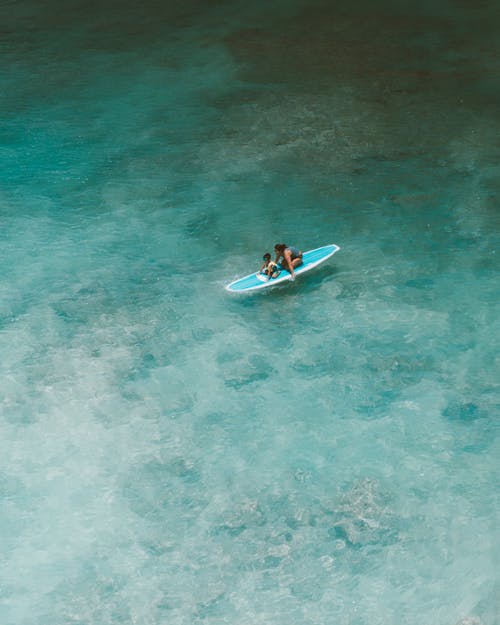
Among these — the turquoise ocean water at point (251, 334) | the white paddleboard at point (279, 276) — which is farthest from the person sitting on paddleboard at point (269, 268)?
the turquoise ocean water at point (251, 334)

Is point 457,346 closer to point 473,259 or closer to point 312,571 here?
point 473,259

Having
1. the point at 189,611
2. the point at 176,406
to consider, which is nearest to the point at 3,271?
the point at 176,406

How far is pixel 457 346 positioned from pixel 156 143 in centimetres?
577

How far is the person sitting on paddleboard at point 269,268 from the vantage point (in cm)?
900

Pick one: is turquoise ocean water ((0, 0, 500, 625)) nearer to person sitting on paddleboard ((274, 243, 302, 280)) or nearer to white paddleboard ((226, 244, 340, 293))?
white paddleboard ((226, 244, 340, 293))

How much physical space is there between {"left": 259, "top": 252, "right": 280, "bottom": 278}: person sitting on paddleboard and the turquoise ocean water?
24 centimetres

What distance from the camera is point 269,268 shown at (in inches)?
355

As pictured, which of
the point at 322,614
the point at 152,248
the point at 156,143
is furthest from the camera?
the point at 156,143

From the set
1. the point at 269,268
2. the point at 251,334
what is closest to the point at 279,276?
the point at 269,268

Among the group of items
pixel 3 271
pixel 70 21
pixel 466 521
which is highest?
pixel 70 21

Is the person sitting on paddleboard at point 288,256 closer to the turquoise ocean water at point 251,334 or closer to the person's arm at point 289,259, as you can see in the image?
the person's arm at point 289,259

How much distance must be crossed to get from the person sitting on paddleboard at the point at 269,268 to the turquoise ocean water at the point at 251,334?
9.4 inches

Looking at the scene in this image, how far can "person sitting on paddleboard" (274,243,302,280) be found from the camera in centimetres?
899

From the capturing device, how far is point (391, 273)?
9.41 metres
